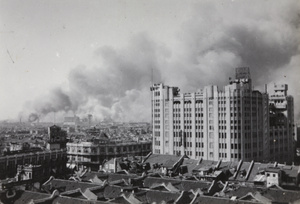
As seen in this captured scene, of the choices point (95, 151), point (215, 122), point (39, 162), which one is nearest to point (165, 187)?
point (215, 122)

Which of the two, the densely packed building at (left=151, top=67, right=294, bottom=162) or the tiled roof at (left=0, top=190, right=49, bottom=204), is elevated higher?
the densely packed building at (left=151, top=67, right=294, bottom=162)

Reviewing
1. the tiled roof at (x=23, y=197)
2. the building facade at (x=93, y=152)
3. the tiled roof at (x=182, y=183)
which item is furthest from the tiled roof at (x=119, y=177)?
the building facade at (x=93, y=152)

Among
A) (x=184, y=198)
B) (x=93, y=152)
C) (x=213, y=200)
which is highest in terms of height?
(x=213, y=200)

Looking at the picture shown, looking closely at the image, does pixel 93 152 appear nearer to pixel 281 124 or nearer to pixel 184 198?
pixel 281 124

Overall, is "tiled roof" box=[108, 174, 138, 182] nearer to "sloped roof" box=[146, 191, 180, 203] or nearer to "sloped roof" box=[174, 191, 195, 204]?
"sloped roof" box=[146, 191, 180, 203]

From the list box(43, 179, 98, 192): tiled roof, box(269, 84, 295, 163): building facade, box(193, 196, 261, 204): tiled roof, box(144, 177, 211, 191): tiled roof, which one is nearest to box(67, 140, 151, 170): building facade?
box(269, 84, 295, 163): building facade

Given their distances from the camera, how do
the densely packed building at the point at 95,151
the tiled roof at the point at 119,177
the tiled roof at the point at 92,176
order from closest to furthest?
the tiled roof at the point at 119,177, the tiled roof at the point at 92,176, the densely packed building at the point at 95,151

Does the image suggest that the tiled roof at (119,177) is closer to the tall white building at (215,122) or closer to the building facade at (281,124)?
the tall white building at (215,122)

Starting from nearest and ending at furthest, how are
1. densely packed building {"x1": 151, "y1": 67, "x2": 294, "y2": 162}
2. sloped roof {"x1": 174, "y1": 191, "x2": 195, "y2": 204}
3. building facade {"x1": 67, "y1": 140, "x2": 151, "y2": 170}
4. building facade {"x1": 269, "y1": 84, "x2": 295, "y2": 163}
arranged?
1. sloped roof {"x1": 174, "y1": 191, "x2": 195, "y2": 204}
2. densely packed building {"x1": 151, "y1": 67, "x2": 294, "y2": 162}
3. building facade {"x1": 269, "y1": 84, "x2": 295, "y2": 163}
4. building facade {"x1": 67, "y1": 140, "x2": 151, "y2": 170}
